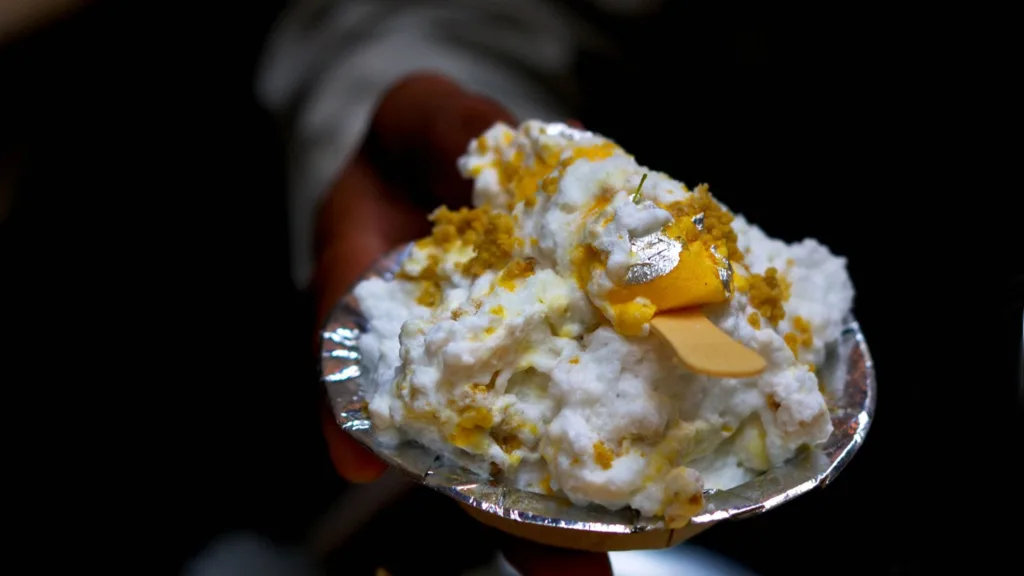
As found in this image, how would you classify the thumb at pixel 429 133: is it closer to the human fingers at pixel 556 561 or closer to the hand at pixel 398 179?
the hand at pixel 398 179

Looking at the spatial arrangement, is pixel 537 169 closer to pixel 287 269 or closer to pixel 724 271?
pixel 724 271

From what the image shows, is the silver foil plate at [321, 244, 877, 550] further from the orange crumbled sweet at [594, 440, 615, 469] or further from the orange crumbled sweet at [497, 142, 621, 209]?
the orange crumbled sweet at [497, 142, 621, 209]

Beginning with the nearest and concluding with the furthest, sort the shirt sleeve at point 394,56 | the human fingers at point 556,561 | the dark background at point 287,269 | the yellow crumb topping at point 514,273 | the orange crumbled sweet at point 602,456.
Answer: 1. the orange crumbled sweet at point 602,456
2. the yellow crumb topping at point 514,273
3. the human fingers at point 556,561
4. the dark background at point 287,269
5. the shirt sleeve at point 394,56

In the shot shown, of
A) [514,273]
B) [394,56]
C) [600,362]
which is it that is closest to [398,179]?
[394,56]

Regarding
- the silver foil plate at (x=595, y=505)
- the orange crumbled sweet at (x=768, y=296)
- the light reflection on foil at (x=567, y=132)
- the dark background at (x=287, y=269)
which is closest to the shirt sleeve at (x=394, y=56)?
the dark background at (x=287, y=269)

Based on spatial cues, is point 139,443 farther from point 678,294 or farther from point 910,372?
point 910,372

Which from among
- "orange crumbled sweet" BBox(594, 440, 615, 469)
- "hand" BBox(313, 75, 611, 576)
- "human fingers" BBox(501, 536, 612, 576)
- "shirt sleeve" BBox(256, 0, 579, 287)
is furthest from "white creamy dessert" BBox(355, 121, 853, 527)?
"shirt sleeve" BBox(256, 0, 579, 287)

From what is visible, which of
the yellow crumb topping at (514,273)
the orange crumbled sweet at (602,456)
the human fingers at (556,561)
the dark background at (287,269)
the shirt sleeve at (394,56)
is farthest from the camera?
the shirt sleeve at (394,56)
